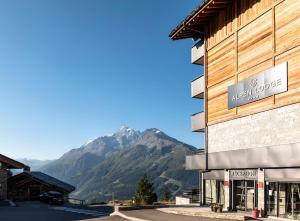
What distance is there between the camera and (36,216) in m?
33.4

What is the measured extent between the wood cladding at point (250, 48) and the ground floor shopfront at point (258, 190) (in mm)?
4439

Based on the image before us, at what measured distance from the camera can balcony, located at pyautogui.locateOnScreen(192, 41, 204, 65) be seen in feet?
133

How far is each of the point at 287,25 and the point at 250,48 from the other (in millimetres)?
4375

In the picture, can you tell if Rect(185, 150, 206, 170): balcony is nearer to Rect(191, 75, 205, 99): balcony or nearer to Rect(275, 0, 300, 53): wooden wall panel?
Rect(191, 75, 205, 99): balcony

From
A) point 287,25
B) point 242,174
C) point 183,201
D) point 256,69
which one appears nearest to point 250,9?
point 256,69

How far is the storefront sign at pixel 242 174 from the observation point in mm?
31533

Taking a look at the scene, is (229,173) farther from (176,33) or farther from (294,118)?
(176,33)

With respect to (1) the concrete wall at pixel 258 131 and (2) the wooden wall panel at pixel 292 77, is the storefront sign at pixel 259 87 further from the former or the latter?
(1) the concrete wall at pixel 258 131

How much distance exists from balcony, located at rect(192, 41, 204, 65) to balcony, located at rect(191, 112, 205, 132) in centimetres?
507

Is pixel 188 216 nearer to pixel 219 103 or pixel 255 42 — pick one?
pixel 219 103

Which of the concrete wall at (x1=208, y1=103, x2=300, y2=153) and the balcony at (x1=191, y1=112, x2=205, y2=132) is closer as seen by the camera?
the concrete wall at (x1=208, y1=103, x2=300, y2=153)

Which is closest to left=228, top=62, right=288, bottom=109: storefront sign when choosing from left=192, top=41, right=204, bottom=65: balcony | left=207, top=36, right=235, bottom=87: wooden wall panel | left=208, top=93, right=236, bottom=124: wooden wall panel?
left=208, top=93, right=236, bottom=124: wooden wall panel

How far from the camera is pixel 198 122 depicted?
40.7 meters

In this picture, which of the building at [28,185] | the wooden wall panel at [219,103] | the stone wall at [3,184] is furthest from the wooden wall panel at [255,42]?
the building at [28,185]
